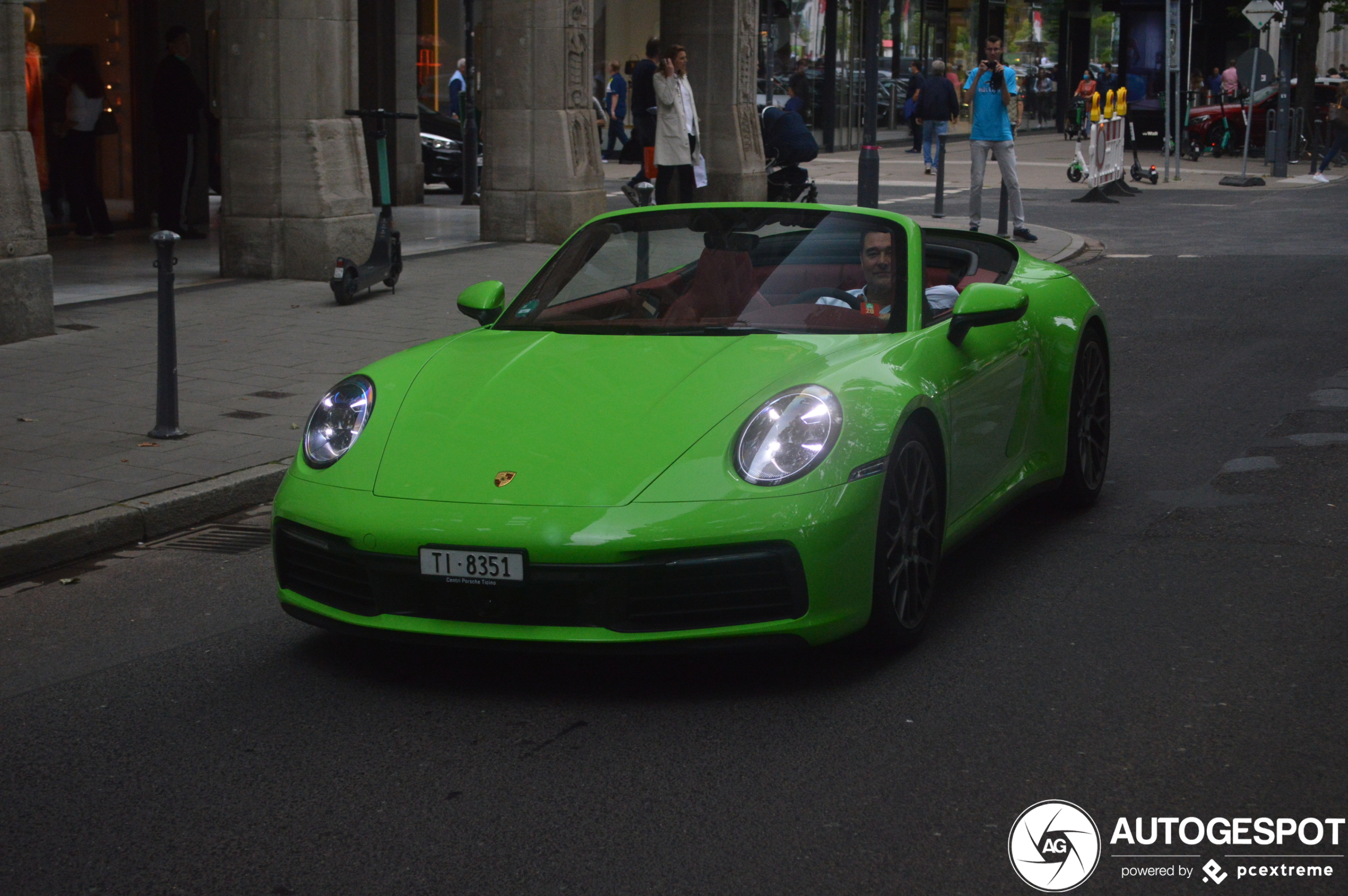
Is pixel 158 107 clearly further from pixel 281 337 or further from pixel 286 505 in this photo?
pixel 286 505

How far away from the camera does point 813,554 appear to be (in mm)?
4250

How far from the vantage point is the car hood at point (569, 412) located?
4.37 m

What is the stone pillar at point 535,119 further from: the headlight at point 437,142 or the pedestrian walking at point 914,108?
the pedestrian walking at point 914,108

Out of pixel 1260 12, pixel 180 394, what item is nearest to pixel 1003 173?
pixel 180 394

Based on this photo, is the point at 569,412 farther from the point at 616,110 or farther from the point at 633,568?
the point at 616,110

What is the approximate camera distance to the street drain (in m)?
6.31

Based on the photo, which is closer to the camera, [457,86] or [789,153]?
[789,153]

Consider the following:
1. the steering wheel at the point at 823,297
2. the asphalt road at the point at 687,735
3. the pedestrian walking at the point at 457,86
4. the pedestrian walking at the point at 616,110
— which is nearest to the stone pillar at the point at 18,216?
the asphalt road at the point at 687,735

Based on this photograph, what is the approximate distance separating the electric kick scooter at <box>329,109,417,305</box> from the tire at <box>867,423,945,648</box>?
7785mm

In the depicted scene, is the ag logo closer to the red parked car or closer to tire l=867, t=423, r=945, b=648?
tire l=867, t=423, r=945, b=648

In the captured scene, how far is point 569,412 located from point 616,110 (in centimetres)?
2952

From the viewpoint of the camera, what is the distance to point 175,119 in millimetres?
15953

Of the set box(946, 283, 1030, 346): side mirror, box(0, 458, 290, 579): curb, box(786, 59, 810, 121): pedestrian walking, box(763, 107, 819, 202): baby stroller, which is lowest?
box(0, 458, 290, 579): curb

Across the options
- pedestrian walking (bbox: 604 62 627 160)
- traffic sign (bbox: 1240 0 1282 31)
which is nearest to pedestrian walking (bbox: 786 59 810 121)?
pedestrian walking (bbox: 604 62 627 160)
